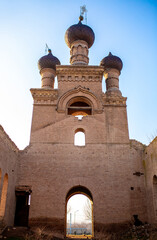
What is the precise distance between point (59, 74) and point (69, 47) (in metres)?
3.66

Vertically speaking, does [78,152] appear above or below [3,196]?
above

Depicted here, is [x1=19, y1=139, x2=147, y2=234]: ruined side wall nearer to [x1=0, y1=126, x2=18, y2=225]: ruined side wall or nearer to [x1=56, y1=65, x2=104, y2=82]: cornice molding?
[x1=0, y1=126, x2=18, y2=225]: ruined side wall

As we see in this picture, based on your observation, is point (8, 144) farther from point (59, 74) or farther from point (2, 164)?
point (59, 74)

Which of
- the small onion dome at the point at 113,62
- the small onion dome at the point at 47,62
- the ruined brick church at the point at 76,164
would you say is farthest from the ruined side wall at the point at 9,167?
the small onion dome at the point at 113,62

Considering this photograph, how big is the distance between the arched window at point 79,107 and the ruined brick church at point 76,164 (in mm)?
92

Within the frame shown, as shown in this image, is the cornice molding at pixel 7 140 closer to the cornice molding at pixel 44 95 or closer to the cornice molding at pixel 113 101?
the cornice molding at pixel 44 95

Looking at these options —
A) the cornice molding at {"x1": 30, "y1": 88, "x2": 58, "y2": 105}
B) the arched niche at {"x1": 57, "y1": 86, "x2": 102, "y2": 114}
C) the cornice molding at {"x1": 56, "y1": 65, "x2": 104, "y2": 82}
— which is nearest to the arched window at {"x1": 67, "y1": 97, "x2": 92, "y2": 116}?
the arched niche at {"x1": 57, "y1": 86, "x2": 102, "y2": 114}

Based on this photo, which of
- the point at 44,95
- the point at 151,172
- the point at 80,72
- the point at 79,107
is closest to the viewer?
the point at 151,172

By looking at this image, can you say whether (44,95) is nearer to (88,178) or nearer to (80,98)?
(80,98)

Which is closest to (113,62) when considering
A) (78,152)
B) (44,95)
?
(44,95)

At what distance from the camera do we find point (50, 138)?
44.7 ft

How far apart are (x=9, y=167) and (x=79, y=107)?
5820mm

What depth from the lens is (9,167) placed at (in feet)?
36.9

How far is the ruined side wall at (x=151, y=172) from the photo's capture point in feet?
37.3
